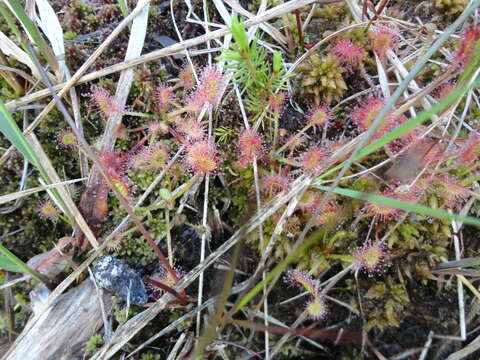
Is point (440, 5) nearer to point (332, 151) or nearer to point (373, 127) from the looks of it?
point (332, 151)

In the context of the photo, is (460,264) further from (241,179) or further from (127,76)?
(127,76)

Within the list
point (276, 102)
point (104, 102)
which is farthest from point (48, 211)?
point (276, 102)

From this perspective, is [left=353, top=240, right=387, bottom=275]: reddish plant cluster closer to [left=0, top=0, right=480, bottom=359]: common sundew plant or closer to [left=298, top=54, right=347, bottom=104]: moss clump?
[left=0, top=0, right=480, bottom=359]: common sundew plant

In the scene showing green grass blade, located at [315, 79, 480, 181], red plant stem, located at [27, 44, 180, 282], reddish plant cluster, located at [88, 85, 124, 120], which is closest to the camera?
green grass blade, located at [315, 79, 480, 181]

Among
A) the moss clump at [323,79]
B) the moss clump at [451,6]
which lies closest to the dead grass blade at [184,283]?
the moss clump at [323,79]

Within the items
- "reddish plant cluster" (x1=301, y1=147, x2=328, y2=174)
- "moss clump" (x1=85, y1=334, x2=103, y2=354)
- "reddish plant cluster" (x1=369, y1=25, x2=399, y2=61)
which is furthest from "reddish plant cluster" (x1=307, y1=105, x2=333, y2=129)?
"moss clump" (x1=85, y1=334, x2=103, y2=354)

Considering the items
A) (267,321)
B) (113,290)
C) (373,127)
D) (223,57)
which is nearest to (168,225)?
(113,290)

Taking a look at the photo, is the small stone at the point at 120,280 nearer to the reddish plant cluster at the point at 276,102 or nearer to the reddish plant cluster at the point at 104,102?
the reddish plant cluster at the point at 104,102
